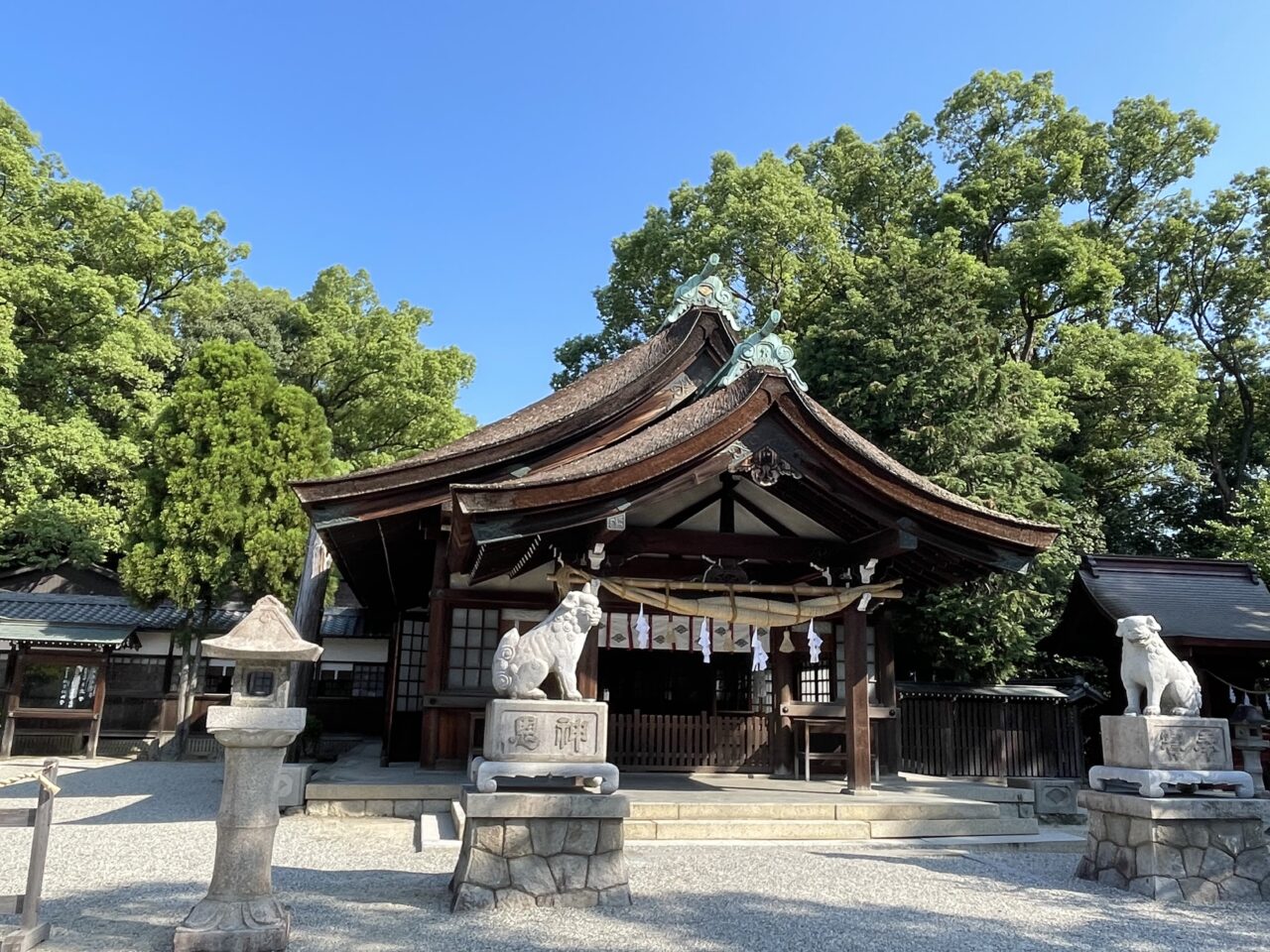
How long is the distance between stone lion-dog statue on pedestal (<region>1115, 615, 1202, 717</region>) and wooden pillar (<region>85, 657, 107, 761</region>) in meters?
17.1

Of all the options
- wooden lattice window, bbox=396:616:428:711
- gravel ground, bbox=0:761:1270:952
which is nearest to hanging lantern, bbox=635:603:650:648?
gravel ground, bbox=0:761:1270:952

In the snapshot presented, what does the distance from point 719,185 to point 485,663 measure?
724 inches

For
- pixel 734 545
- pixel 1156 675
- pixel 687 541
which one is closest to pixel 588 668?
pixel 687 541

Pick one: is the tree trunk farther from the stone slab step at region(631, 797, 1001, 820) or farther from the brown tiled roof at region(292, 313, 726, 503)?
the stone slab step at region(631, 797, 1001, 820)

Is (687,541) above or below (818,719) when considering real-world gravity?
above

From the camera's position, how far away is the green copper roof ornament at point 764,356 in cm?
804

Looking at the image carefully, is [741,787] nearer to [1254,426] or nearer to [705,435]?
[705,435]

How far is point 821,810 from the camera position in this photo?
26.9ft

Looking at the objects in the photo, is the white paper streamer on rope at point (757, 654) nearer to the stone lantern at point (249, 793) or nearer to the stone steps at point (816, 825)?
the stone steps at point (816, 825)

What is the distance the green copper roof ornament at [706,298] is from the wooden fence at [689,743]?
211 inches

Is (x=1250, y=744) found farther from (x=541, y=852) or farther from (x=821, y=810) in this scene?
(x=541, y=852)

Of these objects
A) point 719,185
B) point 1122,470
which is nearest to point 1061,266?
point 1122,470

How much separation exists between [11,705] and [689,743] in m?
13.3

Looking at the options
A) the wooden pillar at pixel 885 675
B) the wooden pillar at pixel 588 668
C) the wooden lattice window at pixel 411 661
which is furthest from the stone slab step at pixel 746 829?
the wooden lattice window at pixel 411 661
